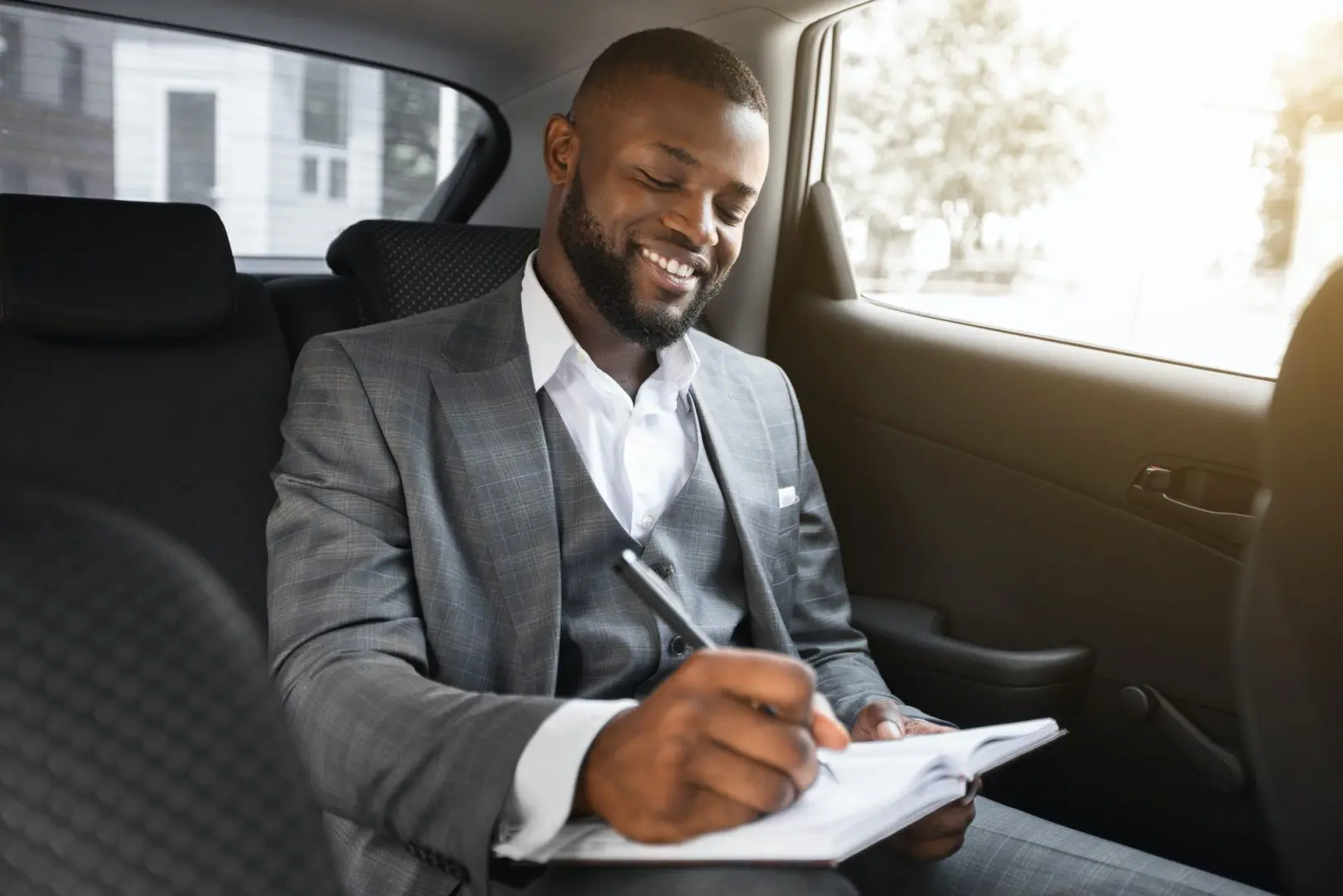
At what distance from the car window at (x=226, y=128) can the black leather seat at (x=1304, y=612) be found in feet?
5.17

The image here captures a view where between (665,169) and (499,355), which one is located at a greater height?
(665,169)

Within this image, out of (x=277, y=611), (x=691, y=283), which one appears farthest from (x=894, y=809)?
(x=691, y=283)

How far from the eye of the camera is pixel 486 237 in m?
1.74

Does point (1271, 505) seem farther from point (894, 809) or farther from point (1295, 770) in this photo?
point (894, 809)

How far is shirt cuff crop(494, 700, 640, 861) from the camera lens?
826 millimetres

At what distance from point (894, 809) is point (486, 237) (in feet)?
3.67

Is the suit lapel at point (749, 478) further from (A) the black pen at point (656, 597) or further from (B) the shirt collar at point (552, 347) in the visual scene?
(A) the black pen at point (656, 597)

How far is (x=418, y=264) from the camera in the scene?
1.67 meters

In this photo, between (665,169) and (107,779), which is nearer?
(107,779)

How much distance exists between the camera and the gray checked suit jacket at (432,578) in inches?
35.5

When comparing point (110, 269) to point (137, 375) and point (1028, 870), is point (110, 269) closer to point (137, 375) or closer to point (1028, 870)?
point (137, 375)

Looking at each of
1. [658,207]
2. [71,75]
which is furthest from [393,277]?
[71,75]

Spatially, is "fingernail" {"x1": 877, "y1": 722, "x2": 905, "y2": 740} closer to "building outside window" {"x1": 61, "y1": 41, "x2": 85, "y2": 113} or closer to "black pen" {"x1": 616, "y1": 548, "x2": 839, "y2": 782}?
"black pen" {"x1": 616, "y1": 548, "x2": 839, "y2": 782}

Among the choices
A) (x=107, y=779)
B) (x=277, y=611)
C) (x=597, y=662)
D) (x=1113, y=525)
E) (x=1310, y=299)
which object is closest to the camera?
(x=107, y=779)
